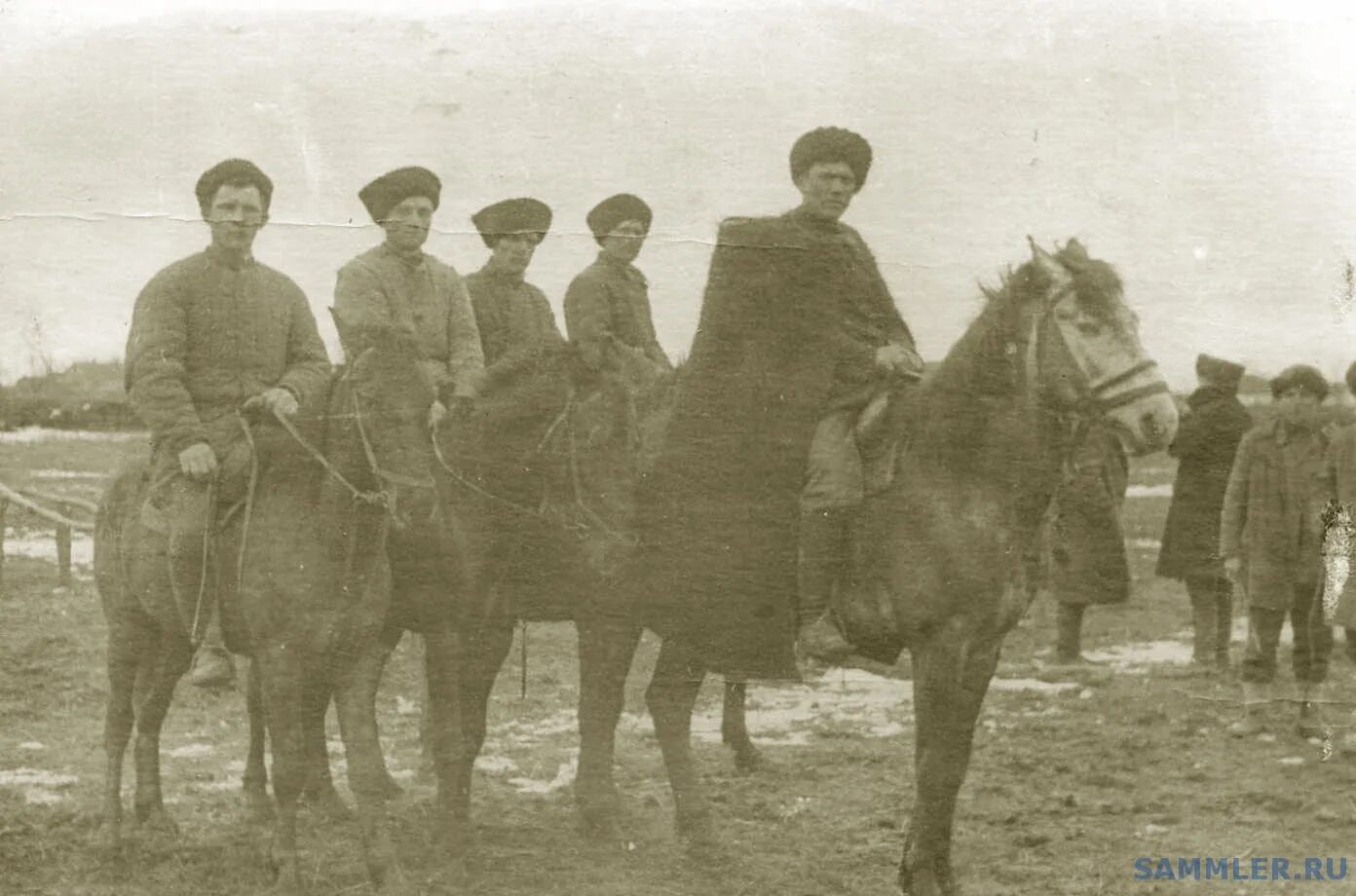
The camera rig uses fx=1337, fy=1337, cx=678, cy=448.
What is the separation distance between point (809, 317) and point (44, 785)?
4136 millimetres

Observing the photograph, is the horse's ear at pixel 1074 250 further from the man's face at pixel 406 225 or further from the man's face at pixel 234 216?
the man's face at pixel 234 216

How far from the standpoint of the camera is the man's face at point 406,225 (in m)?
5.75

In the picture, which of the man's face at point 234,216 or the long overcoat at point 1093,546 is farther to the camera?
the long overcoat at point 1093,546

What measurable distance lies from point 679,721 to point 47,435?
3703 millimetres

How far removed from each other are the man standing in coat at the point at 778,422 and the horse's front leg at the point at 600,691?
433mm

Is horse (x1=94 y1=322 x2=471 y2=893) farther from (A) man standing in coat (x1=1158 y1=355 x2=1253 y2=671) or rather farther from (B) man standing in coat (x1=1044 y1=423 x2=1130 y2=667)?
(B) man standing in coat (x1=1044 y1=423 x2=1130 y2=667)

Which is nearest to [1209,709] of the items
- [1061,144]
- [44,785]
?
[1061,144]

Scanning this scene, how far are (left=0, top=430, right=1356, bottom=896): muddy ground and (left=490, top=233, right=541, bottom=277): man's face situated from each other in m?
1.83

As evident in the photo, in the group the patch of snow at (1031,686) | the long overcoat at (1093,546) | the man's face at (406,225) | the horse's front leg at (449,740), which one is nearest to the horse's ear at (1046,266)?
the man's face at (406,225)

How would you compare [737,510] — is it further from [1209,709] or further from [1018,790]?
[1209,709]

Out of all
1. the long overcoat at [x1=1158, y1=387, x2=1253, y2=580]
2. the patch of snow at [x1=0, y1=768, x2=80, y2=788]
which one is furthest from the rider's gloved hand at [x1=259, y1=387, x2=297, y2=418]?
the long overcoat at [x1=1158, y1=387, x2=1253, y2=580]

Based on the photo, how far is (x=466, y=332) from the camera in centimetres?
596

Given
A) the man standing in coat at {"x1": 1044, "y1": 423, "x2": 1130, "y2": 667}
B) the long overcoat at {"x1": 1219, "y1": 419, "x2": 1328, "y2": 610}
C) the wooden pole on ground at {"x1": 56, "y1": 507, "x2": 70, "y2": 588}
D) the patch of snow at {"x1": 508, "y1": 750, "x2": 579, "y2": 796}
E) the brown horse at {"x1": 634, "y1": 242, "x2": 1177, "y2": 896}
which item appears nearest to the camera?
the brown horse at {"x1": 634, "y1": 242, "x2": 1177, "y2": 896}

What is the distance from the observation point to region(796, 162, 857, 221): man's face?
5.54 meters
